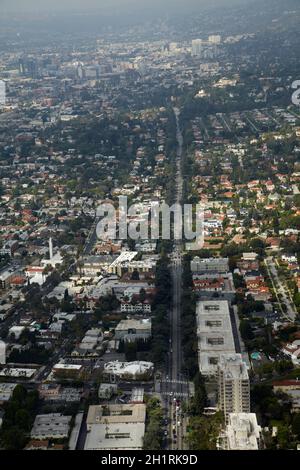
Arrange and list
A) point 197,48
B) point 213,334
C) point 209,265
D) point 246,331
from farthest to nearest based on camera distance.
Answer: point 197,48
point 209,265
point 246,331
point 213,334

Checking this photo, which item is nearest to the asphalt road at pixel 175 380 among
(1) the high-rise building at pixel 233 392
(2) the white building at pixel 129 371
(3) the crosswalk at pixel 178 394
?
(3) the crosswalk at pixel 178 394

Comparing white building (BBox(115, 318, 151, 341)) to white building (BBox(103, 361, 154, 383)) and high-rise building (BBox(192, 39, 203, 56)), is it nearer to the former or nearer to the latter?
white building (BBox(103, 361, 154, 383))

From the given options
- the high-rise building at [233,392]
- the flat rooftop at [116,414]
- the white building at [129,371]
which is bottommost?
the flat rooftop at [116,414]

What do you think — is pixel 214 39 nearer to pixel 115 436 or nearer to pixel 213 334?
pixel 213 334

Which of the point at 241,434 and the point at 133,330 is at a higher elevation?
the point at 133,330

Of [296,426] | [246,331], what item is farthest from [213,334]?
[296,426]

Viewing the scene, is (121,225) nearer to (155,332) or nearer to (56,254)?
(56,254)

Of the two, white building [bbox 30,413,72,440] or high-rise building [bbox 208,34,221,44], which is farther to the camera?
high-rise building [bbox 208,34,221,44]

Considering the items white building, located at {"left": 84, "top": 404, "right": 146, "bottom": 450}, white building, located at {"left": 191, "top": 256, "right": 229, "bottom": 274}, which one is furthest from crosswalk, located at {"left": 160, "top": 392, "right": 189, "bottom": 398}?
white building, located at {"left": 191, "top": 256, "right": 229, "bottom": 274}

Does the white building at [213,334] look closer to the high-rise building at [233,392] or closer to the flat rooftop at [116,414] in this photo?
the high-rise building at [233,392]
